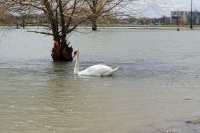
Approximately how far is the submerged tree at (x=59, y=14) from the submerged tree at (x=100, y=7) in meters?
0.35

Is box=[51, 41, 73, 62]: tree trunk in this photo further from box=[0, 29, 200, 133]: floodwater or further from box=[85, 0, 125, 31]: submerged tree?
box=[0, 29, 200, 133]: floodwater

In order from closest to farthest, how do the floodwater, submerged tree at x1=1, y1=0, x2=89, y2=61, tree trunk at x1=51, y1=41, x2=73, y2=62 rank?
the floodwater
submerged tree at x1=1, y1=0, x2=89, y2=61
tree trunk at x1=51, y1=41, x2=73, y2=62

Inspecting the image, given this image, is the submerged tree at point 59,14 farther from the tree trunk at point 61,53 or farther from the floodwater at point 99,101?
the floodwater at point 99,101

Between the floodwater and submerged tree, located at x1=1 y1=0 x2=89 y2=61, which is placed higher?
submerged tree, located at x1=1 y1=0 x2=89 y2=61

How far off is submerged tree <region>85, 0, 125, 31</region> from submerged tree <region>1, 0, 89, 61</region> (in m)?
0.35

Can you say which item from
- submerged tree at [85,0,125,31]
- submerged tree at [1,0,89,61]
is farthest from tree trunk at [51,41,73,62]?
submerged tree at [85,0,125,31]

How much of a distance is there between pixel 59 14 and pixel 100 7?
2368 millimetres

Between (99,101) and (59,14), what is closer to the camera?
(99,101)

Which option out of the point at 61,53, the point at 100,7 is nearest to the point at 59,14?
the point at 61,53

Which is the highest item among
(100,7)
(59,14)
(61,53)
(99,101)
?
(100,7)

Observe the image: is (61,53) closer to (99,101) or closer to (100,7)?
(100,7)

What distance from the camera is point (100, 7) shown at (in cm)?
2445

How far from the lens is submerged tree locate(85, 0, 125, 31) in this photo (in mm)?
24531

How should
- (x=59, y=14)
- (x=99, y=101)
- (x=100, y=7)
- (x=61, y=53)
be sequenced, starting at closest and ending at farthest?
(x=99, y=101)
(x=100, y=7)
(x=59, y=14)
(x=61, y=53)
